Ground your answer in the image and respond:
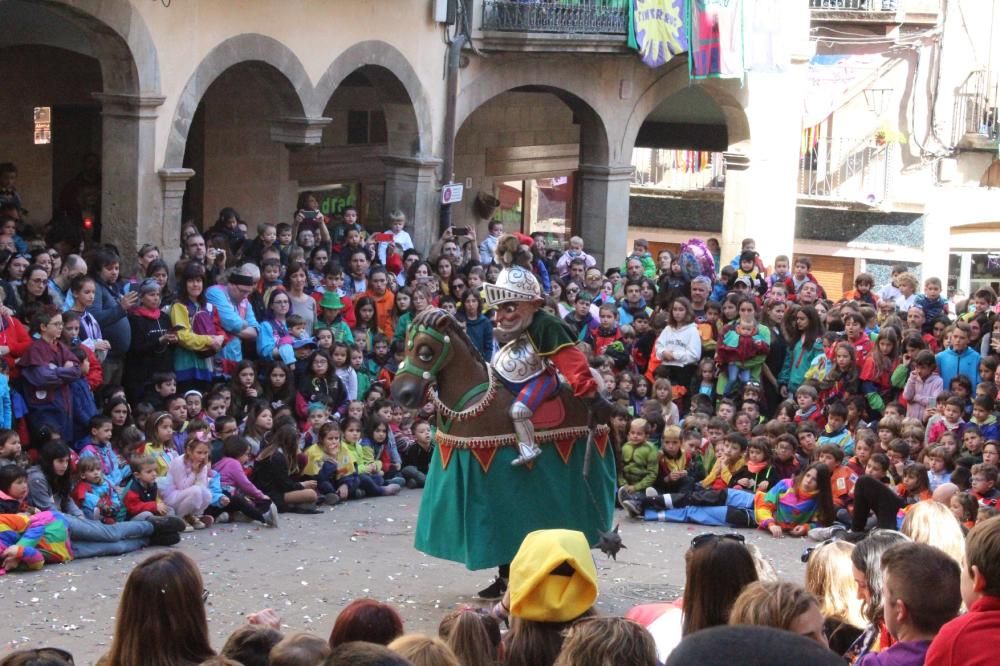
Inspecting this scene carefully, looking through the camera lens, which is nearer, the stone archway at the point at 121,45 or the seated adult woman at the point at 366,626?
the seated adult woman at the point at 366,626

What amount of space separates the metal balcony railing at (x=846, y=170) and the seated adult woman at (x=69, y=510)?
2091 centimetres

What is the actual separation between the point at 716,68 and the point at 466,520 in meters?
13.5

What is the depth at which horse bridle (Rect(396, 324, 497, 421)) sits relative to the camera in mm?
9195

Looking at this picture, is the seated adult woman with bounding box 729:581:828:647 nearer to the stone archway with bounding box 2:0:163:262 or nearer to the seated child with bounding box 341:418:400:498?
the seated child with bounding box 341:418:400:498

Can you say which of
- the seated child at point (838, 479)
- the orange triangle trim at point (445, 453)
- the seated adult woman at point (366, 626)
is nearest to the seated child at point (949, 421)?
the seated child at point (838, 479)

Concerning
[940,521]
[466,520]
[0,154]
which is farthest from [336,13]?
[940,521]

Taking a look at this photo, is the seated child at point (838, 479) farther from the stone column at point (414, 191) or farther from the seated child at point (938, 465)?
the stone column at point (414, 191)

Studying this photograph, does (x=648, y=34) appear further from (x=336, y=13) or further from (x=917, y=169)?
(x=917, y=169)

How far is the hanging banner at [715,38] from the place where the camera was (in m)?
21.2

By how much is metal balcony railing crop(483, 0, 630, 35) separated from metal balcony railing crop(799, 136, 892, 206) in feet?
31.8

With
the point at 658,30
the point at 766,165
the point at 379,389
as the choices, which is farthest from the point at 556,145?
the point at 379,389

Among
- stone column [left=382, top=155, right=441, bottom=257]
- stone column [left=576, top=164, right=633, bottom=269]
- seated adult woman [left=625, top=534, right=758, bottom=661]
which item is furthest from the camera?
stone column [left=576, top=164, right=633, bottom=269]

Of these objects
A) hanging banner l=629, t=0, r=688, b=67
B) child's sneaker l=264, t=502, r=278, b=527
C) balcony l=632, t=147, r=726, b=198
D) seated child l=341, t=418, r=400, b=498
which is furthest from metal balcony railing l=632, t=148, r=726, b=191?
child's sneaker l=264, t=502, r=278, b=527

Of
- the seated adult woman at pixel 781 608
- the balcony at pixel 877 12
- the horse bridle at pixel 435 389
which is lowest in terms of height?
the seated adult woman at pixel 781 608
